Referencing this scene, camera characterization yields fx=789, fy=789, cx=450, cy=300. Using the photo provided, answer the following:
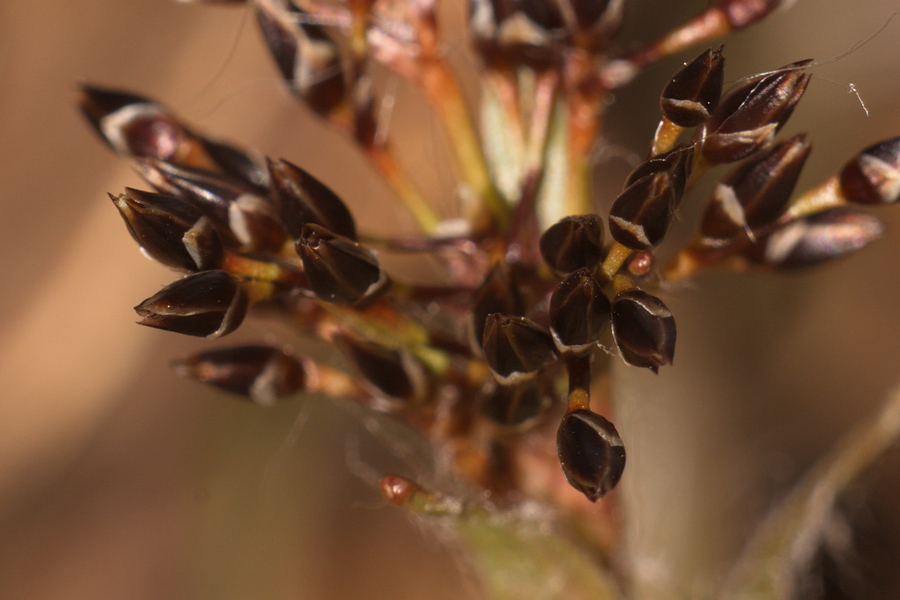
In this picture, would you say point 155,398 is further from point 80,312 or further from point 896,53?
point 896,53

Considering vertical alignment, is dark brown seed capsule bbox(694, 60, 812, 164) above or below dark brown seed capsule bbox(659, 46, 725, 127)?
below

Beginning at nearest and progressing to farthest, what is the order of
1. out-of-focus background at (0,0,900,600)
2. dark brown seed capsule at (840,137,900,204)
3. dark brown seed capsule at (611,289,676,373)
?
dark brown seed capsule at (611,289,676,373), dark brown seed capsule at (840,137,900,204), out-of-focus background at (0,0,900,600)

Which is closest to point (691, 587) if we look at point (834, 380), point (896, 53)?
point (834, 380)

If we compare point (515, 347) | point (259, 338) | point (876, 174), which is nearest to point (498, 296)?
point (515, 347)

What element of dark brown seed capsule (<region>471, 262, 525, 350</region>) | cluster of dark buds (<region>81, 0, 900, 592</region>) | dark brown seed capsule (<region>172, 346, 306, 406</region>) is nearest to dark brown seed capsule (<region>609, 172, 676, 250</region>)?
cluster of dark buds (<region>81, 0, 900, 592</region>)

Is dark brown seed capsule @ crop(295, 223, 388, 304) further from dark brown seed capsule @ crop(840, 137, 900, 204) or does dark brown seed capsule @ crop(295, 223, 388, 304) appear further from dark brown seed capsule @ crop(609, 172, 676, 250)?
dark brown seed capsule @ crop(840, 137, 900, 204)

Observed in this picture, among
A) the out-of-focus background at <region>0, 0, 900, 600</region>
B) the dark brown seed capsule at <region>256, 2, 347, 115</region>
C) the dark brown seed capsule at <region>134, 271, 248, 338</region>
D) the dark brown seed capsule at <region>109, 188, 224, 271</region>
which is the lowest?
the out-of-focus background at <region>0, 0, 900, 600</region>

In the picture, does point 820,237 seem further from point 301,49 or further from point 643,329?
point 301,49
